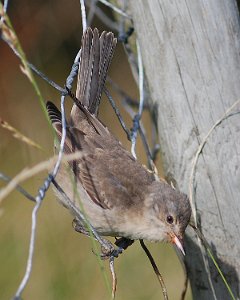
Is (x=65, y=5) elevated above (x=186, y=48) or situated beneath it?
elevated above

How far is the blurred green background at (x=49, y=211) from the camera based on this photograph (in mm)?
4871

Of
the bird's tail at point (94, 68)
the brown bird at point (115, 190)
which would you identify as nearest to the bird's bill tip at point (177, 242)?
the brown bird at point (115, 190)

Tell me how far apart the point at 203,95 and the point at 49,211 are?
2642 mm

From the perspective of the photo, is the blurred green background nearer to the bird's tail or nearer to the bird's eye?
the bird's tail

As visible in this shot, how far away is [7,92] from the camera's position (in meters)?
7.18

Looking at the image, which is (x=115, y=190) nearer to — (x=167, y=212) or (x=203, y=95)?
(x=167, y=212)

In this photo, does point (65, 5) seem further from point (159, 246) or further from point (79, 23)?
point (159, 246)

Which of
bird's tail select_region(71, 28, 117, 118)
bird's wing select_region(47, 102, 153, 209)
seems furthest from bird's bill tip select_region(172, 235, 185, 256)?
bird's tail select_region(71, 28, 117, 118)

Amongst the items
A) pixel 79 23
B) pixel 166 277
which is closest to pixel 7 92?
pixel 79 23

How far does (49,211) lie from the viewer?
553 centimetres

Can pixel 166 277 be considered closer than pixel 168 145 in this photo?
No

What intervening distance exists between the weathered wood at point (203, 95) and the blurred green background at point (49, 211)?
1.02 m

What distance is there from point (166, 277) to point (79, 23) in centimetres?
307

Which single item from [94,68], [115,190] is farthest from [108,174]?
[94,68]
